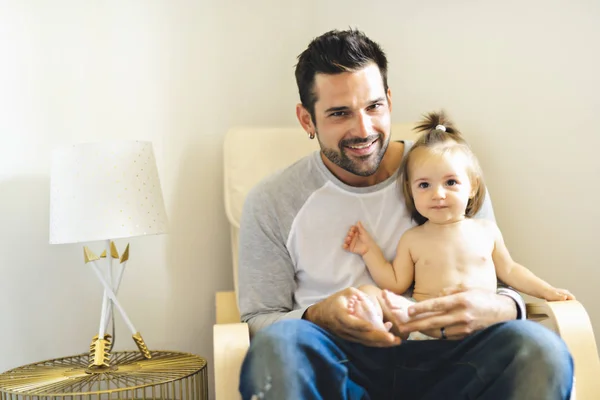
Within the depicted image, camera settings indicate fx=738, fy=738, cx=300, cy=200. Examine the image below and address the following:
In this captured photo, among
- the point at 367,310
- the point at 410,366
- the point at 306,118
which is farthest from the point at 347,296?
the point at 306,118

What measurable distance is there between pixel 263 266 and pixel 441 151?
0.47 meters

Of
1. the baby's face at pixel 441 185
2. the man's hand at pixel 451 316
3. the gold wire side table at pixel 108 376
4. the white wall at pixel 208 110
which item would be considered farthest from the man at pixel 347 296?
the white wall at pixel 208 110

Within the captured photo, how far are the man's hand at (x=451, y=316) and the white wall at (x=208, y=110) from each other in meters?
0.73

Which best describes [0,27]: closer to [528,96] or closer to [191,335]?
[191,335]

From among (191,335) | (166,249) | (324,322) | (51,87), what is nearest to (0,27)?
(51,87)

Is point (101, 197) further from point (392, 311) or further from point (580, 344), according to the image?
point (580, 344)

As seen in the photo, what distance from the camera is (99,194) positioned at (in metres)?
1.74

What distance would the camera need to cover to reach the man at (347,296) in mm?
1246

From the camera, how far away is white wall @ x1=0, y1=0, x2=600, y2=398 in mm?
1980

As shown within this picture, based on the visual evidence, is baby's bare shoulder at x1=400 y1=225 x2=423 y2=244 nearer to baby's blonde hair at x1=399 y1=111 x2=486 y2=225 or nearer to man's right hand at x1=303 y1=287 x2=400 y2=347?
baby's blonde hair at x1=399 y1=111 x2=486 y2=225

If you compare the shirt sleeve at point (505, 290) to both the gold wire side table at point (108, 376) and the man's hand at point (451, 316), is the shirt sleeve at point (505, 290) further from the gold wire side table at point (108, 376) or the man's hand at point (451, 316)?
the gold wire side table at point (108, 376)

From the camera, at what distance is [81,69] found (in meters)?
2.04

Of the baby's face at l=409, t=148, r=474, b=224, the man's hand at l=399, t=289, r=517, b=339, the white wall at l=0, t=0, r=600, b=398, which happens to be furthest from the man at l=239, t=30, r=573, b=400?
the white wall at l=0, t=0, r=600, b=398

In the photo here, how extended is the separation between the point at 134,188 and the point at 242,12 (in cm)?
74
